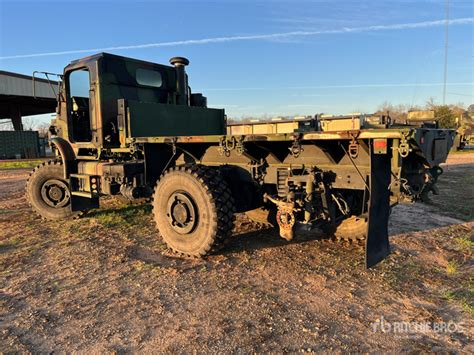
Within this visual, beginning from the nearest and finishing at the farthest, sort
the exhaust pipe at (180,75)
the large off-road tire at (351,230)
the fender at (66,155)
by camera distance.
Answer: the large off-road tire at (351,230)
the fender at (66,155)
the exhaust pipe at (180,75)

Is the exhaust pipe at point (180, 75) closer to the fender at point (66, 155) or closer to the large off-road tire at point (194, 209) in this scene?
the fender at point (66, 155)

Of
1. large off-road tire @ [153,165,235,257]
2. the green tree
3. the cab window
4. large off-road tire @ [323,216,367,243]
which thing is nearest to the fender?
the cab window

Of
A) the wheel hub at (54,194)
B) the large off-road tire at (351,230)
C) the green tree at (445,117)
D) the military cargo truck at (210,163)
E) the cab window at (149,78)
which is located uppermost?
the green tree at (445,117)

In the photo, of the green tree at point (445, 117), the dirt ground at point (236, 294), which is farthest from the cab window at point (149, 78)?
the green tree at point (445, 117)

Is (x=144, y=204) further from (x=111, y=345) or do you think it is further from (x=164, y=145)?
(x=111, y=345)

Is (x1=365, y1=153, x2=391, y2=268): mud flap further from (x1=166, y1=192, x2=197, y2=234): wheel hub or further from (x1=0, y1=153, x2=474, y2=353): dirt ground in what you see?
(x1=166, y1=192, x2=197, y2=234): wheel hub

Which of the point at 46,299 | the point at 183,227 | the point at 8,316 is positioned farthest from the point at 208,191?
the point at 8,316

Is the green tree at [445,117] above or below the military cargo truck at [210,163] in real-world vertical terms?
above

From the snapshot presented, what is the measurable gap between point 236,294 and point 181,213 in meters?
1.44

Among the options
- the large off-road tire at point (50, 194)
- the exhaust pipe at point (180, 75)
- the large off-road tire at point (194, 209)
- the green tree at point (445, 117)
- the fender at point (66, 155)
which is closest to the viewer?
the large off-road tire at point (194, 209)

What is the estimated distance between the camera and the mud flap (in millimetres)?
3793

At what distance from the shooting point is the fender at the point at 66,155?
633 centimetres

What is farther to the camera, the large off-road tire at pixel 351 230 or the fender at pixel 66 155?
the fender at pixel 66 155

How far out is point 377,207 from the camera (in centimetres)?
391
